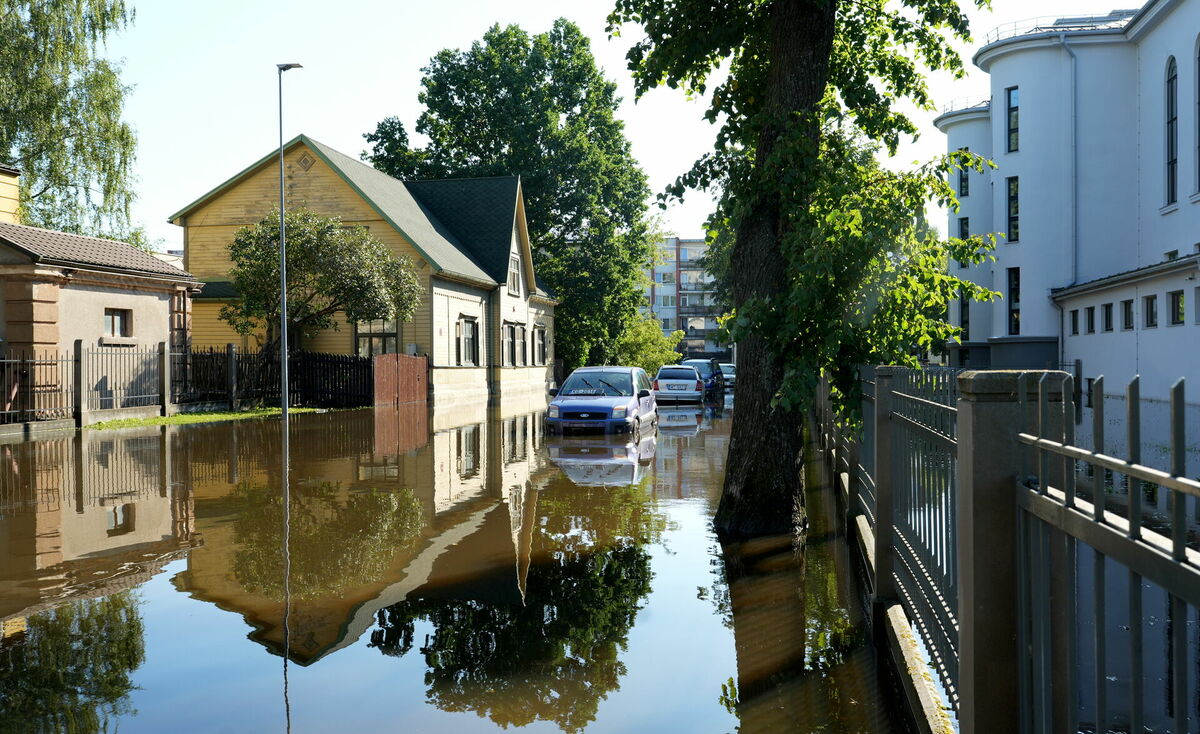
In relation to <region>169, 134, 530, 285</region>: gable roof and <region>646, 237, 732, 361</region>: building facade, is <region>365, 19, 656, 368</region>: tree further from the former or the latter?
<region>646, 237, 732, 361</region>: building facade

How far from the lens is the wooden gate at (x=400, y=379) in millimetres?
31969

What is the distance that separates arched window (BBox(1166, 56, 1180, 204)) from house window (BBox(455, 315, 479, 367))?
81.9ft

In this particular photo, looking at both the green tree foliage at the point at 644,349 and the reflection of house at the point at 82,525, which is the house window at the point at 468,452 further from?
the green tree foliage at the point at 644,349

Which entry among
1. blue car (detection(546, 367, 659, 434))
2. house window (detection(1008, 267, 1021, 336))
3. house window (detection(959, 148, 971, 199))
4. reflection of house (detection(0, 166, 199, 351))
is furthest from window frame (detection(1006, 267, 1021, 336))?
reflection of house (detection(0, 166, 199, 351))

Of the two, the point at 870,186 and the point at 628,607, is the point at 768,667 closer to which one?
the point at 628,607

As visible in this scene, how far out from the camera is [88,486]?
42.7 feet

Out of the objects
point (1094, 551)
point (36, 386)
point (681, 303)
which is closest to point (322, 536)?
point (1094, 551)

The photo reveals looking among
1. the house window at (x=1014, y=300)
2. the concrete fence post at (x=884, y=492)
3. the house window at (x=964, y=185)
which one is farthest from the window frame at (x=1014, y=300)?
the concrete fence post at (x=884, y=492)

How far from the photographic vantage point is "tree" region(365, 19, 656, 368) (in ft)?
170

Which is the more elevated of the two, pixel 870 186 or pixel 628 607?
pixel 870 186

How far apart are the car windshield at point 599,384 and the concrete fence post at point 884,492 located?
1455 centimetres

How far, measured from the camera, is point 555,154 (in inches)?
2032

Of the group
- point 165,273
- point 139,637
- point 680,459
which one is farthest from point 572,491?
point 165,273

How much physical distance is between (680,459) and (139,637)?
1164cm
